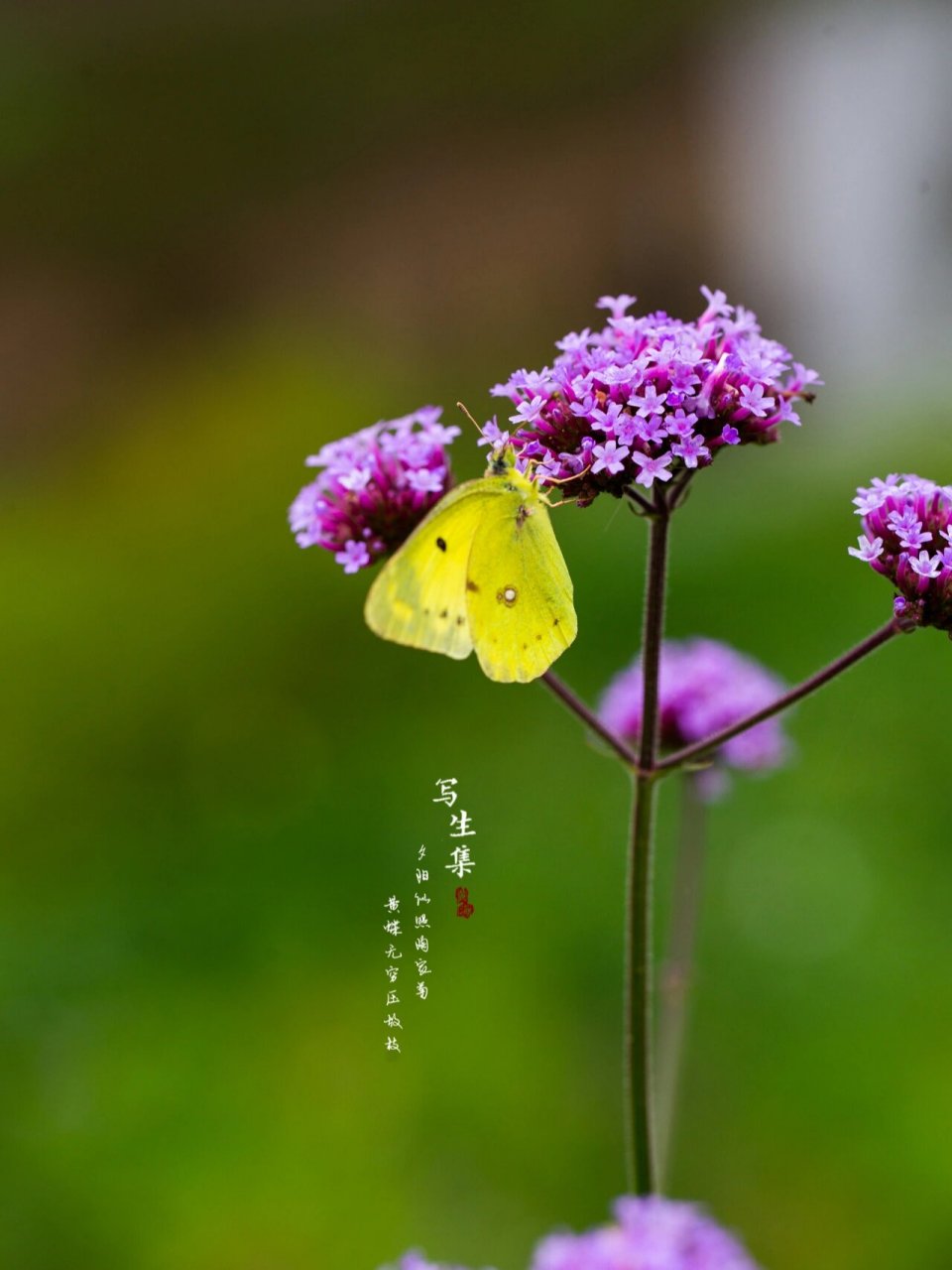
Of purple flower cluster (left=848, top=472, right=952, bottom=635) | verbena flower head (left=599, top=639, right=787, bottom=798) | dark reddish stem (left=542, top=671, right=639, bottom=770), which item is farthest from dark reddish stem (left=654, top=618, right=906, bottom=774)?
verbena flower head (left=599, top=639, right=787, bottom=798)

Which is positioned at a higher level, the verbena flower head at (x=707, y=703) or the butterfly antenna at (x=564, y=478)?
the verbena flower head at (x=707, y=703)

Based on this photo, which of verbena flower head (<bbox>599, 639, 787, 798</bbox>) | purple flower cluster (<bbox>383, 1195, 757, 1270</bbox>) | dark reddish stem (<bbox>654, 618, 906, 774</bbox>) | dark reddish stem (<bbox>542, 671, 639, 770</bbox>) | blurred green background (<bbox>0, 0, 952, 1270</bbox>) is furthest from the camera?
blurred green background (<bbox>0, 0, 952, 1270</bbox>)

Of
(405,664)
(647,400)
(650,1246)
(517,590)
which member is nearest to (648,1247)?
(650,1246)

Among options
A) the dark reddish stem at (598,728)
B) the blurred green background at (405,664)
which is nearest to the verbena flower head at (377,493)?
the dark reddish stem at (598,728)

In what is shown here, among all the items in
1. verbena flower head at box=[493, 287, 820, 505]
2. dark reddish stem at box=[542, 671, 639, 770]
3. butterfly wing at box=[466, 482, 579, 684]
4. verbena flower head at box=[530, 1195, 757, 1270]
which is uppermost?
verbena flower head at box=[493, 287, 820, 505]

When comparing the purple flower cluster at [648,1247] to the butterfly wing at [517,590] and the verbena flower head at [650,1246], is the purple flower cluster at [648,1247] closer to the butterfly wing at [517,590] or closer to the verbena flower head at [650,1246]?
the verbena flower head at [650,1246]

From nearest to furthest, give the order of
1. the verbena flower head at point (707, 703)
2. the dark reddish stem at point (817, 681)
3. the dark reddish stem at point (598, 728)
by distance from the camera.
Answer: the dark reddish stem at point (817, 681) → the dark reddish stem at point (598, 728) → the verbena flower head at point (707, 703)

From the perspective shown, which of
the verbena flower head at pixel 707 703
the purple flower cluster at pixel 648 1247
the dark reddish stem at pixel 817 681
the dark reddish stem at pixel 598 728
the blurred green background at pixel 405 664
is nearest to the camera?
the purple flower cluster at pixel 648 1247

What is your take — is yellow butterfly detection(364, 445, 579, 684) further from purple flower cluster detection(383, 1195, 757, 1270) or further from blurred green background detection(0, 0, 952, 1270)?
blurred green background detection(0, 0, 952, 1270)
